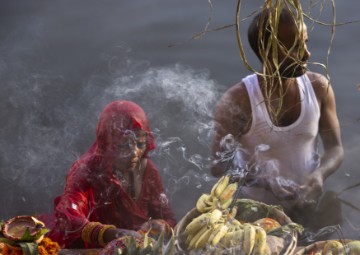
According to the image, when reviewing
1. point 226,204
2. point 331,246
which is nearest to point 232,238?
point 226,204

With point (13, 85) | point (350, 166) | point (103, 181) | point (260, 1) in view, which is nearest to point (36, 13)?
point (13, 85)

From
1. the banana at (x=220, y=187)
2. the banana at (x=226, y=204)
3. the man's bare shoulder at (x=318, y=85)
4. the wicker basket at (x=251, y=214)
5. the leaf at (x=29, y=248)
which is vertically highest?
the man's bare shoulder at (x=318, y=85)

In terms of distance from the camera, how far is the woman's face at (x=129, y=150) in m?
3.36

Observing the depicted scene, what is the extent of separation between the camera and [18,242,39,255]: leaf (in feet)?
8.71

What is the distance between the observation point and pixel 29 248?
2.66 meters

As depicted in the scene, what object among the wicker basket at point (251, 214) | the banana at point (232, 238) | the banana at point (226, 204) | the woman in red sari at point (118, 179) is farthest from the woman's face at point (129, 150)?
the banana at point (232, 238)

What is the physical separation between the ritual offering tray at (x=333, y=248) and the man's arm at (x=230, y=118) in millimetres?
946

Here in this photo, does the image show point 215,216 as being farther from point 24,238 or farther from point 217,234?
point 24,238

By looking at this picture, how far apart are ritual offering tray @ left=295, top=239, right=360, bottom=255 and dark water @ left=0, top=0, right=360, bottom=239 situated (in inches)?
76.8

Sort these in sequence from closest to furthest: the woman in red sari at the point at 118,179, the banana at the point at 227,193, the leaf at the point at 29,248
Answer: the leaf at the point at 29,248 < the banana at the point at 227,193 < the woman in red sari at the point at 118,179

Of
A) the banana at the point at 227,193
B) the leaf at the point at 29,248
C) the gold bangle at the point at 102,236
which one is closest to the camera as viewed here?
the leaf at the point at 29,248

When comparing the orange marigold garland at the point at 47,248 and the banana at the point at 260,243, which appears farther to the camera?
the orange marigold garland at the point at 47,248

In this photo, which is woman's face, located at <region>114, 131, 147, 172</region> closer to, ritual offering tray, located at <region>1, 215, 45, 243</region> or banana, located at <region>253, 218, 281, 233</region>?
ritual offering tray, located at <region>1, 215, 45, 243</region>

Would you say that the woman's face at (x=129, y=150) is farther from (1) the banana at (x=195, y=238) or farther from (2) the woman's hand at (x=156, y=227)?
(1) the banana at (x=195, y=238)
